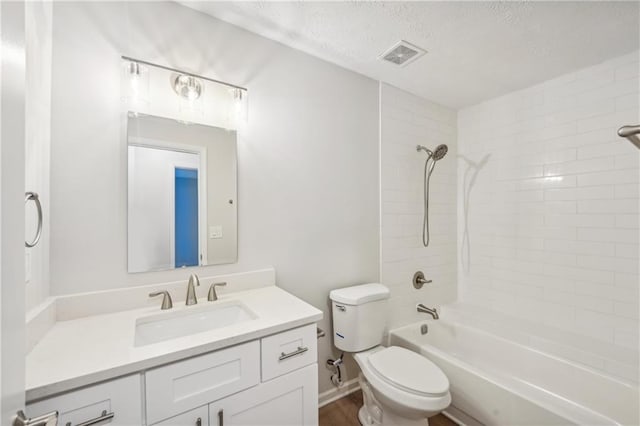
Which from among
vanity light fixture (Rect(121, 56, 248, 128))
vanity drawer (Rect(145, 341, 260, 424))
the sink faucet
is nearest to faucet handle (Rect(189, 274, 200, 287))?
A: the sink faucet

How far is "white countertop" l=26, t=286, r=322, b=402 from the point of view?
0.74m

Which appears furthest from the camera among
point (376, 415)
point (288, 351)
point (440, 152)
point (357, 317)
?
point (440, 152)

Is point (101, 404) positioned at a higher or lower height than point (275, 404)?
higher

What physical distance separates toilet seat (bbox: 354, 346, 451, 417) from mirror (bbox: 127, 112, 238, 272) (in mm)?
1039

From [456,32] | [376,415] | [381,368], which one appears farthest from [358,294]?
[456,32]

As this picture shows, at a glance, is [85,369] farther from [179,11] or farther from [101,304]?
[179,11]

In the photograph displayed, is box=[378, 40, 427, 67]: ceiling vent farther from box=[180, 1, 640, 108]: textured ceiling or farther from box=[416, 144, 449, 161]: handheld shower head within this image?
box=[416, 144, 449, 161]: handheld shower head

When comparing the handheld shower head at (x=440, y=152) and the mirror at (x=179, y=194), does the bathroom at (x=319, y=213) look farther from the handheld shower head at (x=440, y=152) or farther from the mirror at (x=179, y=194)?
the handheld shower head at (x=440, y=152)

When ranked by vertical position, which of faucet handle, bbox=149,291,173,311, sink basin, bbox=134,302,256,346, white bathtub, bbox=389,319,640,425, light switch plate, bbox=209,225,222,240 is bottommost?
white bathtub, bbox=389,319,640,425

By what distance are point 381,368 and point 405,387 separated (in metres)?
0.17

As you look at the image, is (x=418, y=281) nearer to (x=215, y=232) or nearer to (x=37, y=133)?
(x=215, y=232)

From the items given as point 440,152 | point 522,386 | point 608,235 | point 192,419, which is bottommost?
point 522,386

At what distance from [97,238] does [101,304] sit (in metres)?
0.29

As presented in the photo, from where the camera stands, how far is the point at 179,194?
138cm
